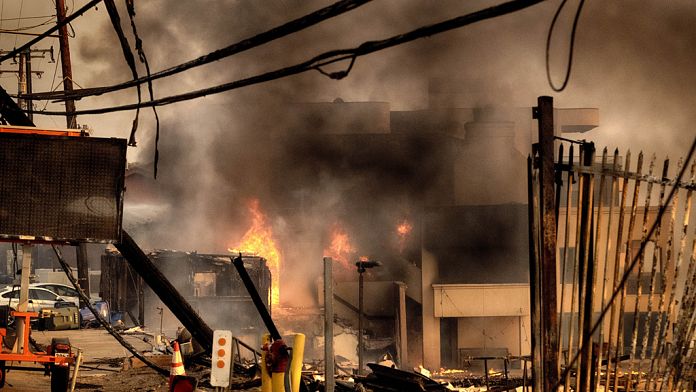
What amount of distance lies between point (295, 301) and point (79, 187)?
44.3m

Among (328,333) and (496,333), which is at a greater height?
(328,333)

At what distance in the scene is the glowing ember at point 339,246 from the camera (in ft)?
181

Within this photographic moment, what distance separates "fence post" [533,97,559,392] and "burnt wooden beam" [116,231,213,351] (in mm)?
6615

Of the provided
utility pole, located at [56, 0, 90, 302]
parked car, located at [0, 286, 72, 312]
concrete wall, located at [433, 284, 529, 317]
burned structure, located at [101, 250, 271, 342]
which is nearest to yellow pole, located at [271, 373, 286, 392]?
utility pole, located at [56, 0, 90, 302]

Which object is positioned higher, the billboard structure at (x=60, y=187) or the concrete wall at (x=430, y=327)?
the billboard structure at (x=60, y=187)

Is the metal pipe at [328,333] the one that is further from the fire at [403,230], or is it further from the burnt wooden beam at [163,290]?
the fire at [403,230]

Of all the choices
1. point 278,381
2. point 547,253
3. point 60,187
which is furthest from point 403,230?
point 278,381

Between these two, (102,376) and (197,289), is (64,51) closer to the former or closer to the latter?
(102,376)

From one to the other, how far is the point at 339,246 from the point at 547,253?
48163 millimetres

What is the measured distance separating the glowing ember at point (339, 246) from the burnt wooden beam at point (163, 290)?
138ft

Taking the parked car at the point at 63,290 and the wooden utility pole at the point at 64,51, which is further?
the parked car at the point at 63,290

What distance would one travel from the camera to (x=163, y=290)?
42.1 feet

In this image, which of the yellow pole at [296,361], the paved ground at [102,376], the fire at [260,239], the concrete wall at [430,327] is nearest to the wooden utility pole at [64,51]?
the paved ground at [102,376]

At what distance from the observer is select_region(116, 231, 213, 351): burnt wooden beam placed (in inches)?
493
